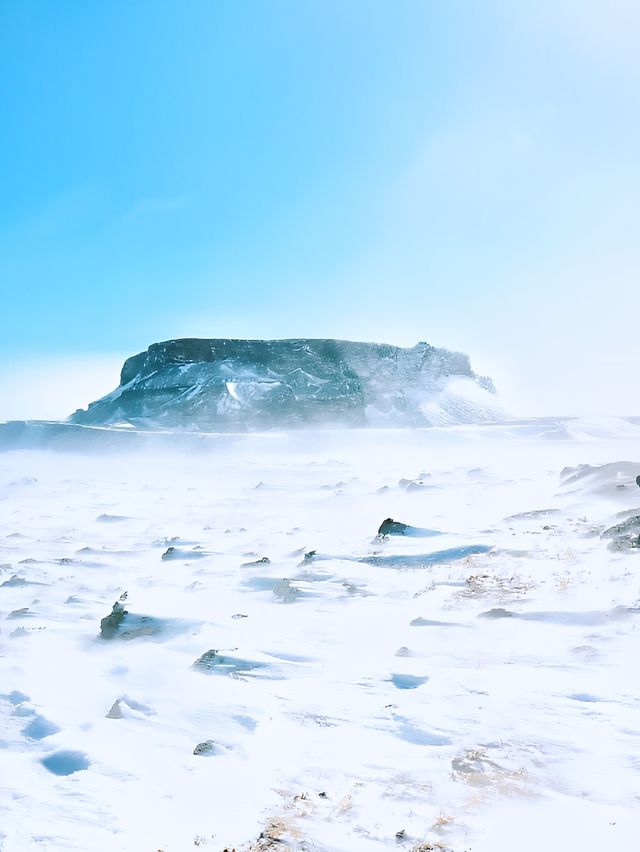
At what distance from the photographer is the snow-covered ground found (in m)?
4.30

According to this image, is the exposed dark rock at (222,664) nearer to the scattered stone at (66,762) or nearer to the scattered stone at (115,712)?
the scattered stone at (115,712)

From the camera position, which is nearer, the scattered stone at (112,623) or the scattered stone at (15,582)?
the scattered stone at (112,623)

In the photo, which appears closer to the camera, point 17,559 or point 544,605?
point 544,605

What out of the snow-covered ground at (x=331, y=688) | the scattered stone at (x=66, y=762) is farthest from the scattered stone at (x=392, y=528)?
the scattered stone at (x=66, y=762)

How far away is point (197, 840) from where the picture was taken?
4.02 m

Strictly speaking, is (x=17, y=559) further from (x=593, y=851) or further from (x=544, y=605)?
(x=593, y=851)

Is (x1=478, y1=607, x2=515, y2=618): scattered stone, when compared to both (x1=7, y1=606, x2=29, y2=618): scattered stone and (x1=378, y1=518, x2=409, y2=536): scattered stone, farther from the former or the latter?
(x1=7, y1=606, x2=29, y2=618): scattered stone

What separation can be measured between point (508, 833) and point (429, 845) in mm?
561

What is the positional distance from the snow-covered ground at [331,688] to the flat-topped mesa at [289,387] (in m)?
52.1

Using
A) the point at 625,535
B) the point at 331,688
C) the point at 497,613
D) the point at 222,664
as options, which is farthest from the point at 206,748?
the point at 625,535

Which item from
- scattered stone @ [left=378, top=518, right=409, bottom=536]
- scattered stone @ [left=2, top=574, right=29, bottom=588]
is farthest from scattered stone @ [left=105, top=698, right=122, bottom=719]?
scattered stone @ [left=378, top=518, right=409, bottom=536]

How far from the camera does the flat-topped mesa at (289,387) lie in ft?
230

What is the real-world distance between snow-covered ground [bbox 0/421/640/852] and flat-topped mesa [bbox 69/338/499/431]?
5213 cm

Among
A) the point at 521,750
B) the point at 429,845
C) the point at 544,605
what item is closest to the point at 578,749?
the point at 521,750
